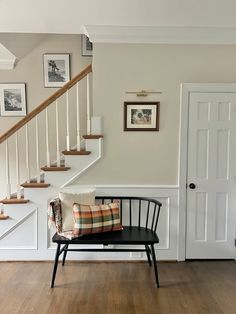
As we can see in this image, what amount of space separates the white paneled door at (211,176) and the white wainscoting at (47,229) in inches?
8.1

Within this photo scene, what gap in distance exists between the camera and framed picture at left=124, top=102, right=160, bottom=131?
3.26m

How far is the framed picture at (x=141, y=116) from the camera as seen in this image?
128 inches

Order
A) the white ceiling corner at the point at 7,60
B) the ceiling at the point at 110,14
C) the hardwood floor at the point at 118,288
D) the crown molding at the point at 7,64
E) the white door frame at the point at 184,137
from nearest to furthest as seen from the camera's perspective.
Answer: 1. the hardwood floor at the point at 118,288
2. the ceiling at the point at 110,14
3. the white door frame at the point at 184,137
4. the white ceiling corner at the point at 7,60
5. the crown molding at the point at 7,64

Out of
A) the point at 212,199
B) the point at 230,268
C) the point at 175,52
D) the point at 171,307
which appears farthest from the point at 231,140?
the point at 171,307

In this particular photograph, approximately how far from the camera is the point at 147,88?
3260mm

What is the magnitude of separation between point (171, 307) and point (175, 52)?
254 centimetres

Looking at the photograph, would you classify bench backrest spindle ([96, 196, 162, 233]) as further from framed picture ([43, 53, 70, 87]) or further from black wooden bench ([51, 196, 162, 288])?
framed picture ([43, 53, 70, 87])

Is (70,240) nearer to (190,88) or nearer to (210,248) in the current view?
(210,248)

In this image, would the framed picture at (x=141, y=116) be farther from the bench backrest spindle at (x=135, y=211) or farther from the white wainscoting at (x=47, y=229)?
the bench backrest spindle at (x=135, y=211)

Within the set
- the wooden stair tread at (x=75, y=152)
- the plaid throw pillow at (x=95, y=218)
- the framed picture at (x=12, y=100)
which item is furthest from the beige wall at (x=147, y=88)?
the framed picture at (x=12, y=100)

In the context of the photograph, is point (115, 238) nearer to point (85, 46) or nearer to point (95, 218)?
point (95, 218)

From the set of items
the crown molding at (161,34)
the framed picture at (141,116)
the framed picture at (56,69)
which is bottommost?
the framed picture at (141,116)

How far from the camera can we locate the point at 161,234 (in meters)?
3.35

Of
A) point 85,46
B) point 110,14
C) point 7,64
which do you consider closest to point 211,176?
point 110,14
